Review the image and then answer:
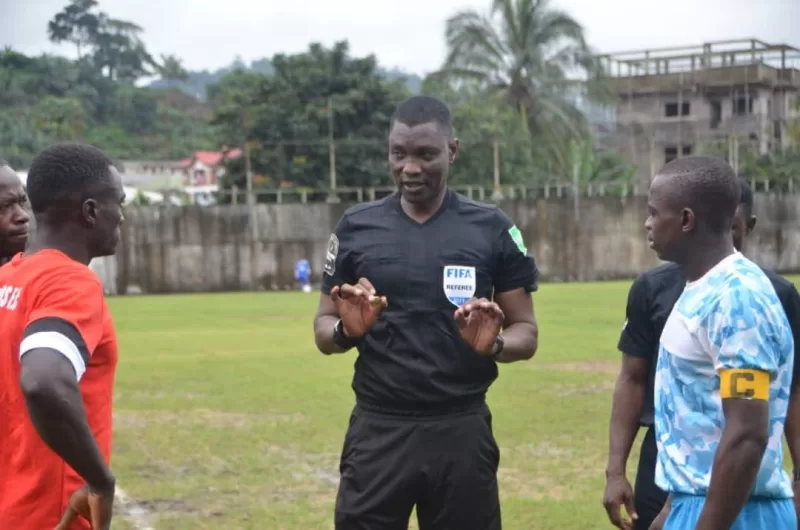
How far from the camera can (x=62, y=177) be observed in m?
3.25

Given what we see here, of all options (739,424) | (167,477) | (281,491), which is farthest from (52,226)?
(167,477)

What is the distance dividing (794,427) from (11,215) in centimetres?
319

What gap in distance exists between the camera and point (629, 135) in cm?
4978

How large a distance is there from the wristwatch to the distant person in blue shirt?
31520mm

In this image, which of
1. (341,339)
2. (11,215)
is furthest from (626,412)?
(11,215)

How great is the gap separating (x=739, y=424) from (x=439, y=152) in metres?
1.84

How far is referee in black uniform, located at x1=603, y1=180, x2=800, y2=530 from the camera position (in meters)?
4.16

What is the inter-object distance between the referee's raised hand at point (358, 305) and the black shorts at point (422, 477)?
37cm

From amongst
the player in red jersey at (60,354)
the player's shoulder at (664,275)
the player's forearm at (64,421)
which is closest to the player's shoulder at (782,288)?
the player's shoulder at (664,275)

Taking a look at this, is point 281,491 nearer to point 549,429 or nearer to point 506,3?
point 549,429

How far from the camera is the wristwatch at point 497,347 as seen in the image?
13.0 ft

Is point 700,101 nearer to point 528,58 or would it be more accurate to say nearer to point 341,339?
point 528,58

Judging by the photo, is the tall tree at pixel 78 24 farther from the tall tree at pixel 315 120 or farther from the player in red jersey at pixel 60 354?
the player in red jersey at pixel 60 354

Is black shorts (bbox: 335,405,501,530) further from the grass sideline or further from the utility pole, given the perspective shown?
the utility pole
